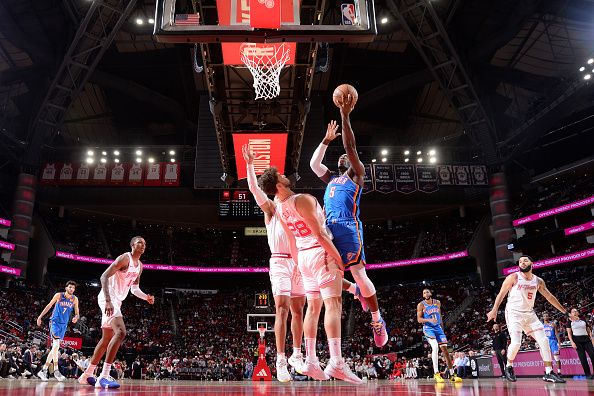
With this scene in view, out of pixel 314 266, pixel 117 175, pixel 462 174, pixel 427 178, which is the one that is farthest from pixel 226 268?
pixel 314 266

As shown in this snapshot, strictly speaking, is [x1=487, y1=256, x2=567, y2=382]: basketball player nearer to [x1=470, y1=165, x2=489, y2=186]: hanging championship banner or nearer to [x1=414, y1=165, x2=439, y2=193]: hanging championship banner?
[x1=414, y1=165, x2=439, y2=193]: hanging championship banner

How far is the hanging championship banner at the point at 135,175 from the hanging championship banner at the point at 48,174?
12.9 feet

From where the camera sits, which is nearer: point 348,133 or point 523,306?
point 348,133

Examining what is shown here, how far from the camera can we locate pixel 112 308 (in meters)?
6.26

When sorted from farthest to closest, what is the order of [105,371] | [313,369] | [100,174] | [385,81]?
[385,81] → [100,174] → [105,371] → [313,369]

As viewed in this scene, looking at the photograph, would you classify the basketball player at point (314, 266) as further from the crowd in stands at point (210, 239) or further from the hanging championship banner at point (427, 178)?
the crowd in stands at point (210, 239)

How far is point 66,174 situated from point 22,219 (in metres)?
3.14

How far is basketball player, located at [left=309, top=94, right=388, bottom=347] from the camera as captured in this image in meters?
5.16

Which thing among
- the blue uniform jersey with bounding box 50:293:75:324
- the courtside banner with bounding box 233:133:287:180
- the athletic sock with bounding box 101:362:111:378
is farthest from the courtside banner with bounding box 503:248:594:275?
the athletic sock with bounding box 101:362:111:378

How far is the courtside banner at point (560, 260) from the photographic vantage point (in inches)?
925

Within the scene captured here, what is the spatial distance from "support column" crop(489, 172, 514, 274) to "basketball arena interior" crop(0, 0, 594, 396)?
10 centimetres

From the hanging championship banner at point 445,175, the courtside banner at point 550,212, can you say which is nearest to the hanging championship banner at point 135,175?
the hanging championship banner at point 445,175

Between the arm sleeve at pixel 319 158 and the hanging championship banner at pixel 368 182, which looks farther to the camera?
the hanging championship banner at pixel 368 182

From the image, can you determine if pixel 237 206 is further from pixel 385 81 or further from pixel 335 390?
pixel 335 390
